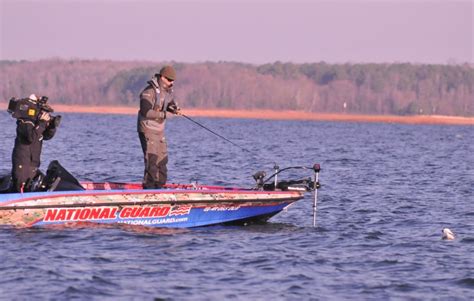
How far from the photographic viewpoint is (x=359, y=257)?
46.0ft

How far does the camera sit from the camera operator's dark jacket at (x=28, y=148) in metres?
14.9

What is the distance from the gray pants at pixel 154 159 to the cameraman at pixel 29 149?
1.38m

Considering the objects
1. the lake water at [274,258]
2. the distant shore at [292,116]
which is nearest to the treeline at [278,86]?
the distant shore at [292,116]

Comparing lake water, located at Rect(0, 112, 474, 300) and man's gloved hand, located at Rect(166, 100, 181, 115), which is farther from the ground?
man's gloved hand, located at Rect(166, 100, 181, 115)

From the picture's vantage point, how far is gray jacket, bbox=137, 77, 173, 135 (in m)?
15.4

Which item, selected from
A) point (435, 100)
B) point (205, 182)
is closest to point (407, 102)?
point (435, 100)

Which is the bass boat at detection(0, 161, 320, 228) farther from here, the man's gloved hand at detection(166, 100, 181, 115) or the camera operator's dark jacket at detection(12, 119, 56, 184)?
the man's gloved hand at detection(166, 100, 181, 115)

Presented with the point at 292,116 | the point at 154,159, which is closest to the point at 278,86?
the point at 292,116

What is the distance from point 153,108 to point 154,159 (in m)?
0.77

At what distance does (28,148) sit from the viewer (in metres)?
15.0

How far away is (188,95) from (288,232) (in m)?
154

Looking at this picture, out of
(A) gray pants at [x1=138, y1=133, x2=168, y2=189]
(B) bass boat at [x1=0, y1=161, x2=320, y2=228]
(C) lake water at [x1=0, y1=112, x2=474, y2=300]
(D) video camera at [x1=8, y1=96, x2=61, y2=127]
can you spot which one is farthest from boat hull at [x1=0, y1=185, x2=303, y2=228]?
(D) video camera at [x1=8, y1=96, x2=61, y2=127]

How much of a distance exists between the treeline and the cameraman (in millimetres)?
140964

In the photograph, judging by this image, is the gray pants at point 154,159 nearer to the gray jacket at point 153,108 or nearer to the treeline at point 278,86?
the gray jacket at point 153,108
